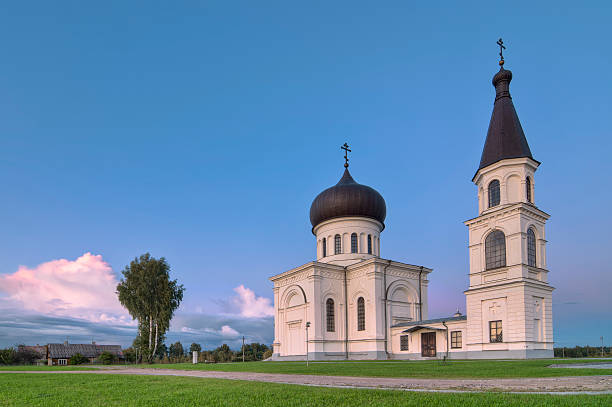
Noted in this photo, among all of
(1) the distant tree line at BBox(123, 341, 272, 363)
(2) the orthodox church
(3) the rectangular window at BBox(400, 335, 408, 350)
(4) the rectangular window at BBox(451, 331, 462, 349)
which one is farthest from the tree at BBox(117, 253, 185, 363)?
(4) the rectangular window at BBox(451, 331, 462, 349)

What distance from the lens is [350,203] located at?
39656 mm

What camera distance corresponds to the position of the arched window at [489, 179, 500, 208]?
28.3 meters

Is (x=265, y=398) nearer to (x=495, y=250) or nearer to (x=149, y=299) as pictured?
(x=495, y=250)

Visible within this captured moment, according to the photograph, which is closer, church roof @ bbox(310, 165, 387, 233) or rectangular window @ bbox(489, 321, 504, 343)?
rectangular window @ bbox(489, 321, 504, 343)

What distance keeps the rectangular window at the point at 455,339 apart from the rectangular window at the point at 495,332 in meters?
2.78

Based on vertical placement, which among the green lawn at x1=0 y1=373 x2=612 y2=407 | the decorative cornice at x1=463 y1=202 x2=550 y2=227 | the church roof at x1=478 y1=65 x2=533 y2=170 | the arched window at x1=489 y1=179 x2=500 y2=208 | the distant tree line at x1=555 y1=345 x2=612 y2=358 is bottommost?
the distant tree line at x1=555 y1=345 x2=612 y2=358

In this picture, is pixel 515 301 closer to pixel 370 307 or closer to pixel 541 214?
pixel 541 214

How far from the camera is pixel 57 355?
55375mm

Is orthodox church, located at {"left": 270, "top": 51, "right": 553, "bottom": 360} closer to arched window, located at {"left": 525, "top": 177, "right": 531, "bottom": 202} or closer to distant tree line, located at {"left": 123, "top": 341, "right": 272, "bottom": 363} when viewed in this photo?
arched window, located at {"left": 525, "top": 177, "right": 531, "bottom": 202}

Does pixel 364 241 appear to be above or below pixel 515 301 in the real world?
above

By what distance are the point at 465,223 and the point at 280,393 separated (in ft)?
77.9

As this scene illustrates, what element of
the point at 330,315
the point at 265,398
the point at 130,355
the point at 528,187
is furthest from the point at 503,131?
the point at 130,355

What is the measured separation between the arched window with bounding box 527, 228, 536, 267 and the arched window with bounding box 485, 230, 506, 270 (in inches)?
54.5

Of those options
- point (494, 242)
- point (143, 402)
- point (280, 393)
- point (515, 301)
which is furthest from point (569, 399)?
point (494, 242)
